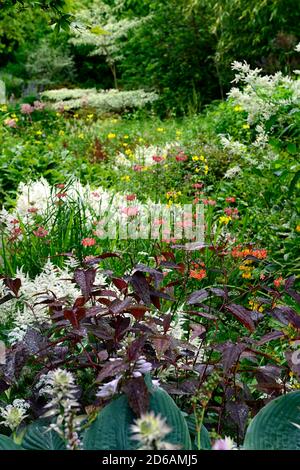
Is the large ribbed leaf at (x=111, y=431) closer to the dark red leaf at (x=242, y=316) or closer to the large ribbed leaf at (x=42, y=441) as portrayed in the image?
the large ribbed leaf at (x=42, y=441)

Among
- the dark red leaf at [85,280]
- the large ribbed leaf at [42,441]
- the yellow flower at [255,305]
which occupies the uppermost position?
the dark red leaf at [85,280]

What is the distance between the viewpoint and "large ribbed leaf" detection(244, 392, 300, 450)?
1.15 metres

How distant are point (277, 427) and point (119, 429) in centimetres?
28

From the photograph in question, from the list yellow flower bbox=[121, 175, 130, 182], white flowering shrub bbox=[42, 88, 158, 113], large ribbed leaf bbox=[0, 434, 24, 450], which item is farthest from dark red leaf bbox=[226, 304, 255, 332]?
white flowering shrub bbox=[42, 88, 158, 113]

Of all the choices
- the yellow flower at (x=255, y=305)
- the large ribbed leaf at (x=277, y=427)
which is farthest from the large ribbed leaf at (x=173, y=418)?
the yellow flower at (x=255, y=305)

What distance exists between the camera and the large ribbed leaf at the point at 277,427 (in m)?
1.15

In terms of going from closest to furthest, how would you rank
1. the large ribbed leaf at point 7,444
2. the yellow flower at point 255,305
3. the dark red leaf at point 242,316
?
the large ribbed leaf at point 7,444, the dark red leaf at point 242,316, the yellow flower at point 255,305

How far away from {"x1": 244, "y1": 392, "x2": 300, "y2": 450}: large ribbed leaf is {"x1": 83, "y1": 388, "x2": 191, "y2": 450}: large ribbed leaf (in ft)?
0.39

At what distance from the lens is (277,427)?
1.17m

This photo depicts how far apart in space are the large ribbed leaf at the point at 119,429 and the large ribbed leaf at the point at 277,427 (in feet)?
0.39

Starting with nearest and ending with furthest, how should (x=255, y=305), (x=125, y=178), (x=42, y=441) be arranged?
(x=42, y=441)
(x=255, y=305)
(x=125, y=178)

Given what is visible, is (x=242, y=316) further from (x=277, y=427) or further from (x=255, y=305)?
Answer: (x=255, y=305)

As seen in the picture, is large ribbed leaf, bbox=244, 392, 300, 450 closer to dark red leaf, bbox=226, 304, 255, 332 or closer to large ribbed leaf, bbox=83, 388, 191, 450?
large ribbed leaf, bbox=83, 388, 191, 450

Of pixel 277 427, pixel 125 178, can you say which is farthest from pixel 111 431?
pixel 125 178
